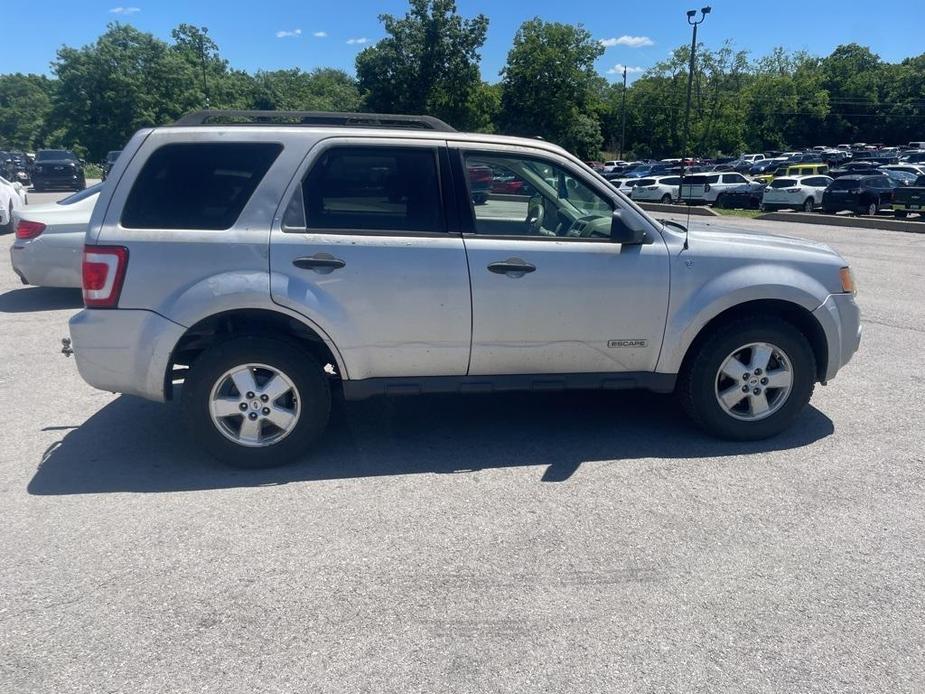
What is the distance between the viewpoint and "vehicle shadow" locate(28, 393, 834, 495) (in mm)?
4680

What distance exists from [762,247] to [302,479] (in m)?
3.24

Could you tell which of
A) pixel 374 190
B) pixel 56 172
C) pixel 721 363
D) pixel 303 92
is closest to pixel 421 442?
pixel 374 190

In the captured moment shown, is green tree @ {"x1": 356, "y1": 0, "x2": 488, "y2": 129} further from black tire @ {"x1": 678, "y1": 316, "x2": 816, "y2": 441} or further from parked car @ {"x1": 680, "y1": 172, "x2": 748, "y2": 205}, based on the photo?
black tire @ {"x1": 678, "y1": 316, "x2": 816, "y2": 441}

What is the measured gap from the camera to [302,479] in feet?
15.2

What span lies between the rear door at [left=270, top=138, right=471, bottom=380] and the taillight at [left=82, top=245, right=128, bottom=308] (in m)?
0.84

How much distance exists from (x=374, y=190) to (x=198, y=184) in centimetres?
102

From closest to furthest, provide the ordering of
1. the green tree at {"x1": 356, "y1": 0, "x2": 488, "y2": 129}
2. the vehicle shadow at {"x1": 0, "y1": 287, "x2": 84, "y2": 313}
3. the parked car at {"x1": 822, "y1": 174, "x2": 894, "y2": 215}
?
the vehicle shadow at {"x1": 0, "y1": 287, "x2": 84, "y2": 313}
the parked car at {"x1": 822, "y1": 174, "x2": 894, "y2": 215}
the green tree at {"x1": 356, "y1": 0, "x2": 488, "y2": 129}

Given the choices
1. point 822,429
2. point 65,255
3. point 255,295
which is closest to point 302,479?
point 255,295

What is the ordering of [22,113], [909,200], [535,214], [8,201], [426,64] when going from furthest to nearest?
[22,113] → [426,64] → [909,200] → [8,201] → [535,214]

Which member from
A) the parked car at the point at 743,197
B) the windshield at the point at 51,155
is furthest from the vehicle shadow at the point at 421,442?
the windshield at the point at 51,155

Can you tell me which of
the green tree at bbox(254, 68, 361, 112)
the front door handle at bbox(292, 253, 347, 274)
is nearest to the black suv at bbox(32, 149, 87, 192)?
the green tree at bbox(254, 68, 361, 112)

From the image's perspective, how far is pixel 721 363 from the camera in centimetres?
503

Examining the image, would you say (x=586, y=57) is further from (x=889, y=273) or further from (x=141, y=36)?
(x=889, y=273)

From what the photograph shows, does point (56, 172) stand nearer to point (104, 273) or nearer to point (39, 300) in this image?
point (39, 300)
